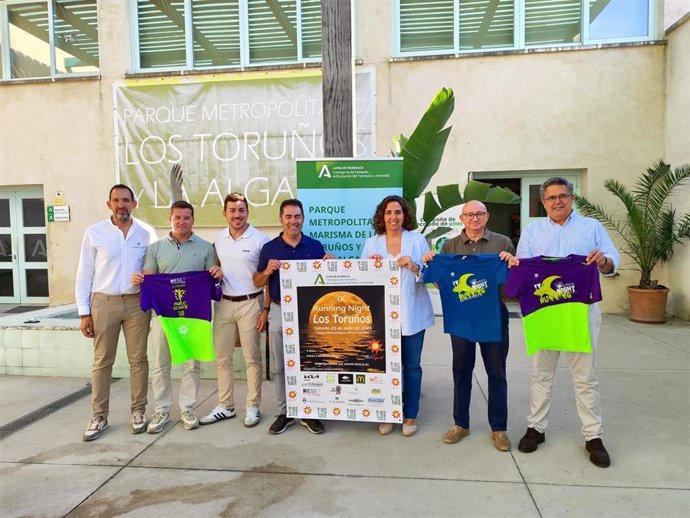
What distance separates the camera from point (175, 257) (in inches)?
159

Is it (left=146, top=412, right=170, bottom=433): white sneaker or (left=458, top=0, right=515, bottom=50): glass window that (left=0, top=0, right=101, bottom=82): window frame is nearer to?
(left=458, top=0, right=515, bottom=50): glass window

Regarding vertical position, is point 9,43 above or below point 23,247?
above

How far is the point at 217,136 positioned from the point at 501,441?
836 cm

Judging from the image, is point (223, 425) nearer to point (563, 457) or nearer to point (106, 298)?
point (106, 298)

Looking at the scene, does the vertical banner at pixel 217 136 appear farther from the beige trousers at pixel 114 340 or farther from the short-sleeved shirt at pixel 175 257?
the beige trousers at pixel 114 340

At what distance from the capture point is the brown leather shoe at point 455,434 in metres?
3.77

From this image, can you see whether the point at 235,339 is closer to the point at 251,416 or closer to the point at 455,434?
the point at 251,416

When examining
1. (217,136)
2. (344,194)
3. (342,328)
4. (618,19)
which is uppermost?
(618,19)

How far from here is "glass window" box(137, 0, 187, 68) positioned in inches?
409

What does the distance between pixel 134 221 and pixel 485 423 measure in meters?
3.48

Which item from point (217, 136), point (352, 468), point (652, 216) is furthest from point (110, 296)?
point (652, 216)

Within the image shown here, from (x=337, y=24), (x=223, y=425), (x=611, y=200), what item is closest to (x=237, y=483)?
(x=223, y=425)

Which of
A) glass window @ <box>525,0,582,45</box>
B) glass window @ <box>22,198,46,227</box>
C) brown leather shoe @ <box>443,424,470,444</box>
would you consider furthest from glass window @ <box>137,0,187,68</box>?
brown leather shoe @ <box>443,424,470,444</box>

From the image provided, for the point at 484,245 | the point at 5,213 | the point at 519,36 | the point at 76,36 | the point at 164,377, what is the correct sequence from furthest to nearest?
the point at 5,213, the point at 76,36, the point at 519,36, the point at 164,377, the point at 484,245
